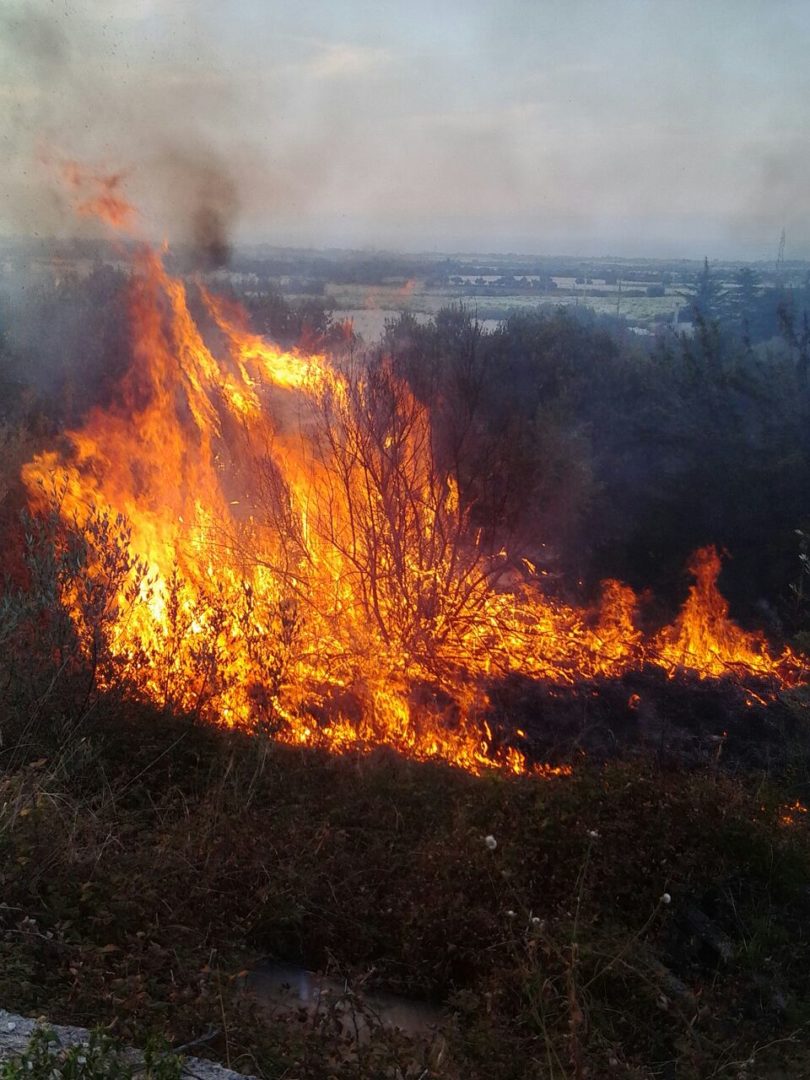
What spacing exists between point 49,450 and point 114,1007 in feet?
26.5

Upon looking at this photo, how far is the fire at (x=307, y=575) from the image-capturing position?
6.57m

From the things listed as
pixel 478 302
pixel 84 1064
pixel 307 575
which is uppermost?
pixel 478 302

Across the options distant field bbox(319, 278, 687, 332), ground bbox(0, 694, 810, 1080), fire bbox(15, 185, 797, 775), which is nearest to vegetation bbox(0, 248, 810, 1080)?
ground bbox(0, 694, 810, 1080)

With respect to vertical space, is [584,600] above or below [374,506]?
below

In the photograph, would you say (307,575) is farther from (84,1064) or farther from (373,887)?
(84,1064)

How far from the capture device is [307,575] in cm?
819

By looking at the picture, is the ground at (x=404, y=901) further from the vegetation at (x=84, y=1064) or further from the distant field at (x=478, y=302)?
the distant field at (x=478, y=302)

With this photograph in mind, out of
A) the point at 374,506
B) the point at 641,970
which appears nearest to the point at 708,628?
the point at 374,506

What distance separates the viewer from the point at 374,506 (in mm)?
7992

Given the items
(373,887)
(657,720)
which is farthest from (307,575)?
(373,887)

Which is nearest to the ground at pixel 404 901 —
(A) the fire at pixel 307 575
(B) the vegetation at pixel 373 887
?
(B) the vegetation at pixel 373 887

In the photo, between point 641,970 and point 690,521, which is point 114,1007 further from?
point 690,521

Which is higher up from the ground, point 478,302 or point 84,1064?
point 478,302

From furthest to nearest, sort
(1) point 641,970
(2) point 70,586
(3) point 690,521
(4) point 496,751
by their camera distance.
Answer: (3) point 690,521 → (4) point 496,751 → (2) point 70,586 → (1) point 641,970
